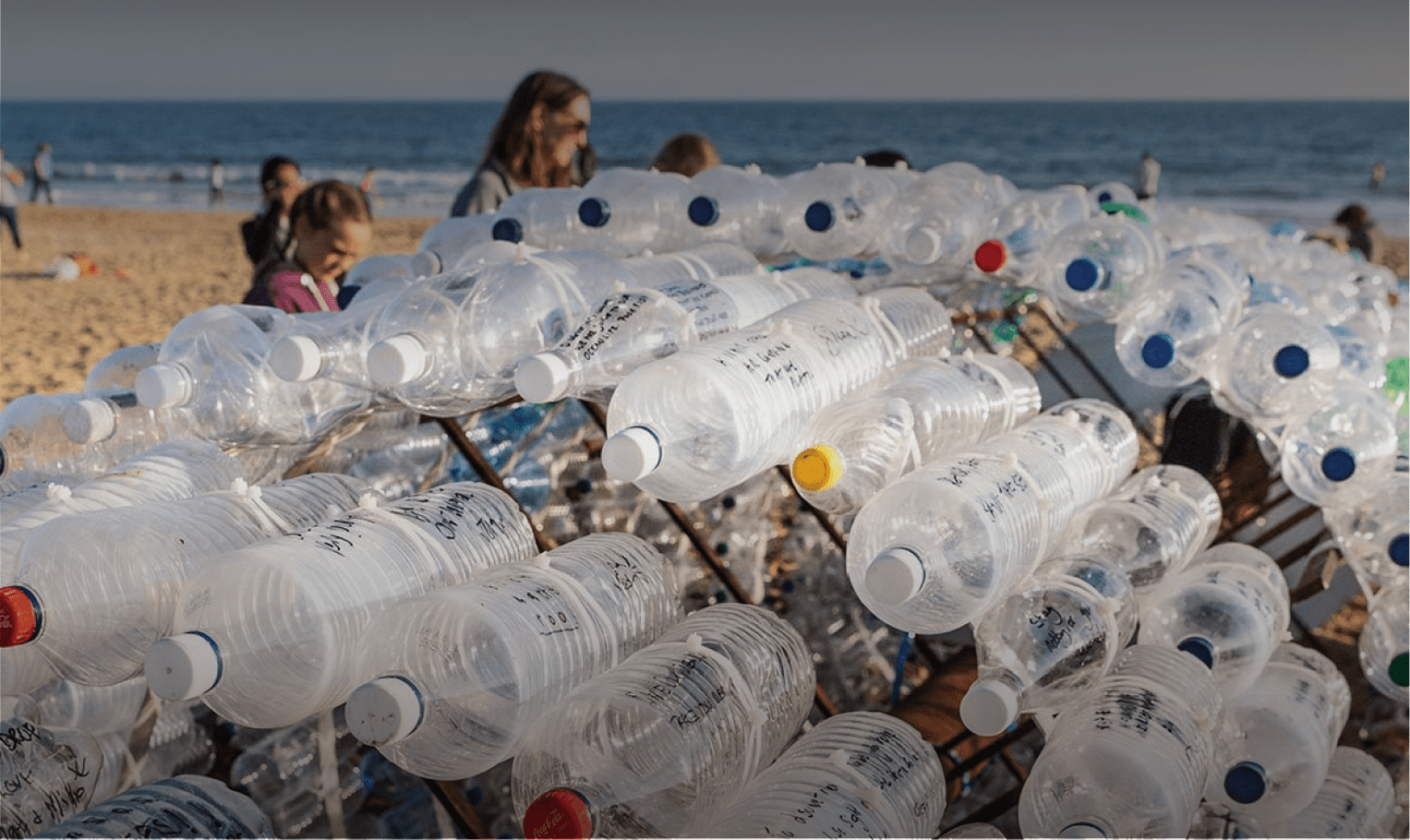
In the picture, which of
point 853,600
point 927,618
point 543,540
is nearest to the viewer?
point 927,618

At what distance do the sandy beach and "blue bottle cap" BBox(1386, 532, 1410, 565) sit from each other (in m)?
7.43

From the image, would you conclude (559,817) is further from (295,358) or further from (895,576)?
(295,358)

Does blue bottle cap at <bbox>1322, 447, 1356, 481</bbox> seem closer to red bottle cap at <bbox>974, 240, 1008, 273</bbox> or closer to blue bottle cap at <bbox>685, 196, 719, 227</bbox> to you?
red bottle cap at <bbox>974, 240, 1008, 273</bbox>

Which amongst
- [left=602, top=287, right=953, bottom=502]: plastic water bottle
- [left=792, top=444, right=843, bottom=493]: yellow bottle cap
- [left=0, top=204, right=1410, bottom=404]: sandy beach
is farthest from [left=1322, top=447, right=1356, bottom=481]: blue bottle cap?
[left=0, top=204, right=1410, bottom=404]: sandy beach

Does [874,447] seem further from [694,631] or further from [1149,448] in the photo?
[1149,448]

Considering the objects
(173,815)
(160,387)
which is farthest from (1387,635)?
(160,387)

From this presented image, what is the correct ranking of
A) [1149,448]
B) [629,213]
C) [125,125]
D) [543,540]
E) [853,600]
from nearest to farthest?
[543,540]
[629,213]
[853,600]
[1149,448]
[125,125]

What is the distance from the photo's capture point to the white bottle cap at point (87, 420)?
2.14 meters

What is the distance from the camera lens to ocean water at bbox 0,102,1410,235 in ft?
87.0

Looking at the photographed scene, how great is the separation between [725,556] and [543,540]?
2377 millimetres

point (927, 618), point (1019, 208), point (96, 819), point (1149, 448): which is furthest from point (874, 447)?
point (1149, 448)

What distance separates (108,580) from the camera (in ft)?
5.49

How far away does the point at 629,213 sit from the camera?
3289 millimetres

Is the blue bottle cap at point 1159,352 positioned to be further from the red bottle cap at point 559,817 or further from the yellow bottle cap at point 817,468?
the red bottle cap at point 559,817
